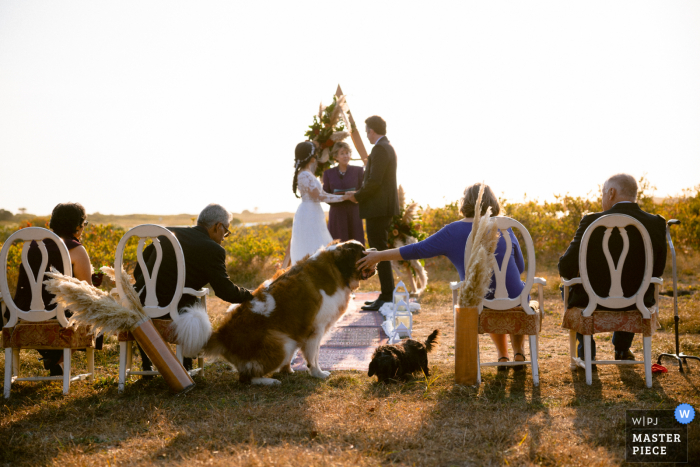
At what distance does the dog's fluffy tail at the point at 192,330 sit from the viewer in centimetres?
368

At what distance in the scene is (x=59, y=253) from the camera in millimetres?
3854

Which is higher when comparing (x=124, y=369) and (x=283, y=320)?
(x=283, y=320)

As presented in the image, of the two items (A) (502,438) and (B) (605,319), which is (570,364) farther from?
(A) (502,438)

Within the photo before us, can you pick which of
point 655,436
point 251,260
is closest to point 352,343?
point 655,436

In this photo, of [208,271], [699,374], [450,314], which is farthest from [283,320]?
[450,314]

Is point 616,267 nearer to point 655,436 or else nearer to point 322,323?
point 655,436

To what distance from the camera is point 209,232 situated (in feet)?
13.6

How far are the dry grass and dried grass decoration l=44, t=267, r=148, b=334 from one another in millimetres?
556

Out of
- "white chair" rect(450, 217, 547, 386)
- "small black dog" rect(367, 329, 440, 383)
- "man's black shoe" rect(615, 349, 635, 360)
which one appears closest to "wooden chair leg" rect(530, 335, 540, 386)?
"white chair" rect(450, 217, 547, 386)

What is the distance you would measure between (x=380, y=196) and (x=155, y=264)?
3.78 meters

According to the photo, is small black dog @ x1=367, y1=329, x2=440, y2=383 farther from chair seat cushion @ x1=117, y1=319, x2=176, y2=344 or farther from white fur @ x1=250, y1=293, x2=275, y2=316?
chair seat cushion @ x1=117, y1=319, x2=176, y2=344

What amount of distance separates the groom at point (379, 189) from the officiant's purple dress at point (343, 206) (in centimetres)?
28

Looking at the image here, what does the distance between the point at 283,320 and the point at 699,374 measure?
3358mm

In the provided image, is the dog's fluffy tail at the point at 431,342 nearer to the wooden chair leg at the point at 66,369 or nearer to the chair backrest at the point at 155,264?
the chair backrest at the point at 155,264
